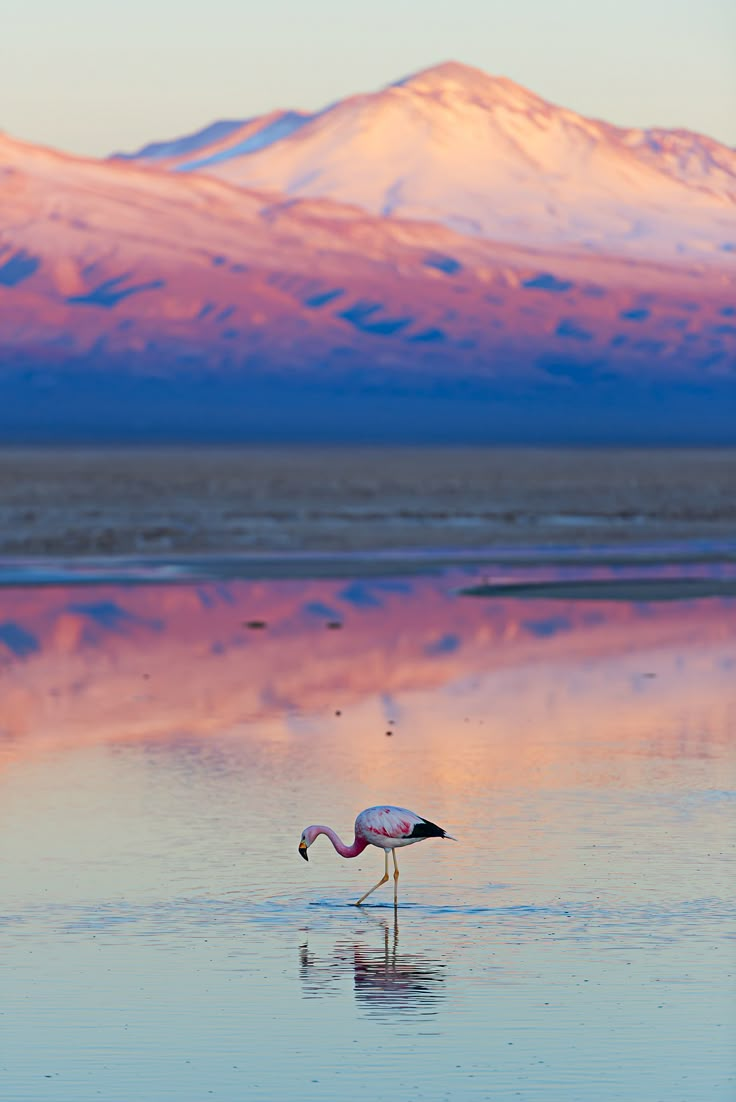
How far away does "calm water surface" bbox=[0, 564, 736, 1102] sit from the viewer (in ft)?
28.1

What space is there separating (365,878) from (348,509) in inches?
1545

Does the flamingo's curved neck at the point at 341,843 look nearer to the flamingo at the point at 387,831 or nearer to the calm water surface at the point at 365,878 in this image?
the flamingo at the point at 387,831

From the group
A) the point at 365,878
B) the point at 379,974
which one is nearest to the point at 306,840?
the point at 365,878

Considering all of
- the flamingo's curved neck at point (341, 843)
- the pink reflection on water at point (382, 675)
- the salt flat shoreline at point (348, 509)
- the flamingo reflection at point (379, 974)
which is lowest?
the flamingo reflection at point (379, 974)

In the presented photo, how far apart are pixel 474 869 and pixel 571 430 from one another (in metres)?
149

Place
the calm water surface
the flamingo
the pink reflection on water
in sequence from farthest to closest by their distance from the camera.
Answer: the pink reflection on water → the flamingo → the calm water surface

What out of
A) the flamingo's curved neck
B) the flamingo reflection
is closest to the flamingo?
the flamingo's curved neck

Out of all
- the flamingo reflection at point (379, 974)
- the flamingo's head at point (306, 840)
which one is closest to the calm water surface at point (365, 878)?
the flamingo reflection at point (379, 974)

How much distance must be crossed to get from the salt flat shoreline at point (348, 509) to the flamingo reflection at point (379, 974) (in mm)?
27471

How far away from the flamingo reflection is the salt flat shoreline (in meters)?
27.5

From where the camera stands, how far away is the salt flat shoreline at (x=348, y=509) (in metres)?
41.0

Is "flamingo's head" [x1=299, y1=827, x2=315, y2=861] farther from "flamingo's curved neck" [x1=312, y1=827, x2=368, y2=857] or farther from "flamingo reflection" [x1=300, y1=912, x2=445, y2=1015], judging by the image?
"flamingo reflection" [x1=300, y1=912, x2=445, y2=1015]

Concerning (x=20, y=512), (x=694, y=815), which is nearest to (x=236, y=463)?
(x=20, y=512)

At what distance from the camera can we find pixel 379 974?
9.76 meters
